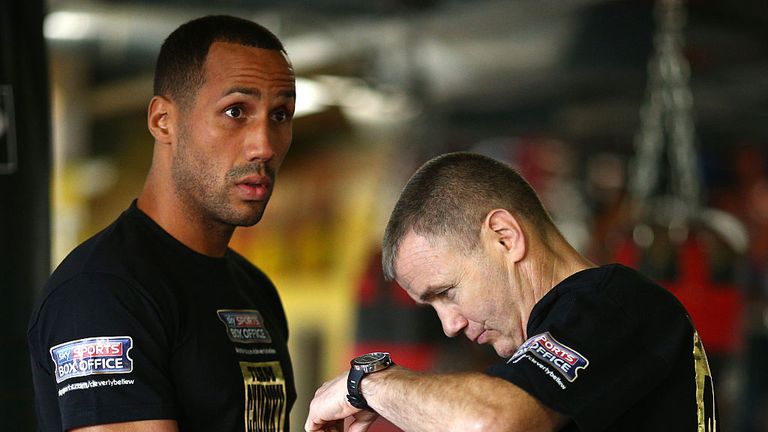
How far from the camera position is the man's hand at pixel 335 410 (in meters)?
1.97

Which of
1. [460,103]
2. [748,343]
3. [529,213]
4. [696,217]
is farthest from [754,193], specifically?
[529,213]

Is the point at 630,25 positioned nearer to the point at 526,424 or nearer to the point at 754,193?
the point at 754,193

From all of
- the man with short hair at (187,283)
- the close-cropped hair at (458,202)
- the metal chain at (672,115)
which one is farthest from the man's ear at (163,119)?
the metal chain at (672,115)

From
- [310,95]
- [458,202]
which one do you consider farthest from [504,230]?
[310,95]

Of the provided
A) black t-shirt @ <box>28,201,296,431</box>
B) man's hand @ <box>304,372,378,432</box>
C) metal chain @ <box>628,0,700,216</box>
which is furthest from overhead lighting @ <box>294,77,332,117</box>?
man's hand @ <box>304,372,378,432</box>

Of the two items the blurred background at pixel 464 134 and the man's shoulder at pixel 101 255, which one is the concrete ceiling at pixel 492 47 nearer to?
the blurred background at pixel 464 134

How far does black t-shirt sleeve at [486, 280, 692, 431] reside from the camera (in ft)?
5.70

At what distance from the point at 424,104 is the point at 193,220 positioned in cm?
423

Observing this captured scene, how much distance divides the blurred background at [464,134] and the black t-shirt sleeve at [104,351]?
1974mm

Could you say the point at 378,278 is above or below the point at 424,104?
below

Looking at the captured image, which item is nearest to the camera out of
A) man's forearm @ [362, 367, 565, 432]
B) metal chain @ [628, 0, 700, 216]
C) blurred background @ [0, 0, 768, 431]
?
man's forearm @ [362, 367, 565, 432]

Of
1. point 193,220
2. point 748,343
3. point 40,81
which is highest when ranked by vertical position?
point 40,81

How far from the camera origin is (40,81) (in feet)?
8.53

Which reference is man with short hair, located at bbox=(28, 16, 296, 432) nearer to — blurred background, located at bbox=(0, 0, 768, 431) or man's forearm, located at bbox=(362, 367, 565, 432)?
man's forearm, located at bbox=(362, 367, 565, 432)
